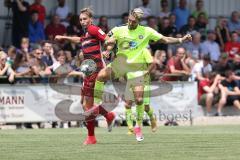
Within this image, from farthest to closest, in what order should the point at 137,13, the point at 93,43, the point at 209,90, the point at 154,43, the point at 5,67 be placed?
the point at 154,43 < the point at 209,90 < the point at 5,67 < the point at 137,13 < the point at 93,43

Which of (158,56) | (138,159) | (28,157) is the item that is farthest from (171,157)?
(158,56)

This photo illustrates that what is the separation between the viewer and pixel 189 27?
2980 cm

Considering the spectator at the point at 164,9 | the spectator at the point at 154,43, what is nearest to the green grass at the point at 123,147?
the spectator at the point at 154,43

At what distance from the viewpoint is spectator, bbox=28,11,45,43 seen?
27000mm

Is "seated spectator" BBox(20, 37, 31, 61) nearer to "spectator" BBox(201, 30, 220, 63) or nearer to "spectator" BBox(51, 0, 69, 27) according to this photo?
"spectator" BBox(51, 0, 69, 27)

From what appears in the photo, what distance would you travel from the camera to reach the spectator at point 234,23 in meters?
31.1

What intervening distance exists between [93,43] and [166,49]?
38.6ft

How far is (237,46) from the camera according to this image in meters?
30.2

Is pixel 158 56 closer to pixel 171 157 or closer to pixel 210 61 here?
pixel 210 61

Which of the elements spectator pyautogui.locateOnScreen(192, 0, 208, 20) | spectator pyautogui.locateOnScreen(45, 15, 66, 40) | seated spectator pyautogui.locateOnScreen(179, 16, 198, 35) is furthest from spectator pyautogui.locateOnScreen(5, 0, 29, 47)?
spectator pyautogui.locateOnScreen(192, 0, 208, 20)

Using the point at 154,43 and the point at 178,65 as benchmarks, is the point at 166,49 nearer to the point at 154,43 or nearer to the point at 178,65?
the point at 154,43

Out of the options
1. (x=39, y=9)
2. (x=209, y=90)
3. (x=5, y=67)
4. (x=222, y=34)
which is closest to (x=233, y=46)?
(x=222, y=34)

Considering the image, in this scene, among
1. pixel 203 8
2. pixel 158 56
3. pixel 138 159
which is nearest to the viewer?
pixel 138 159

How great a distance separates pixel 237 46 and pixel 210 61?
2292mm
